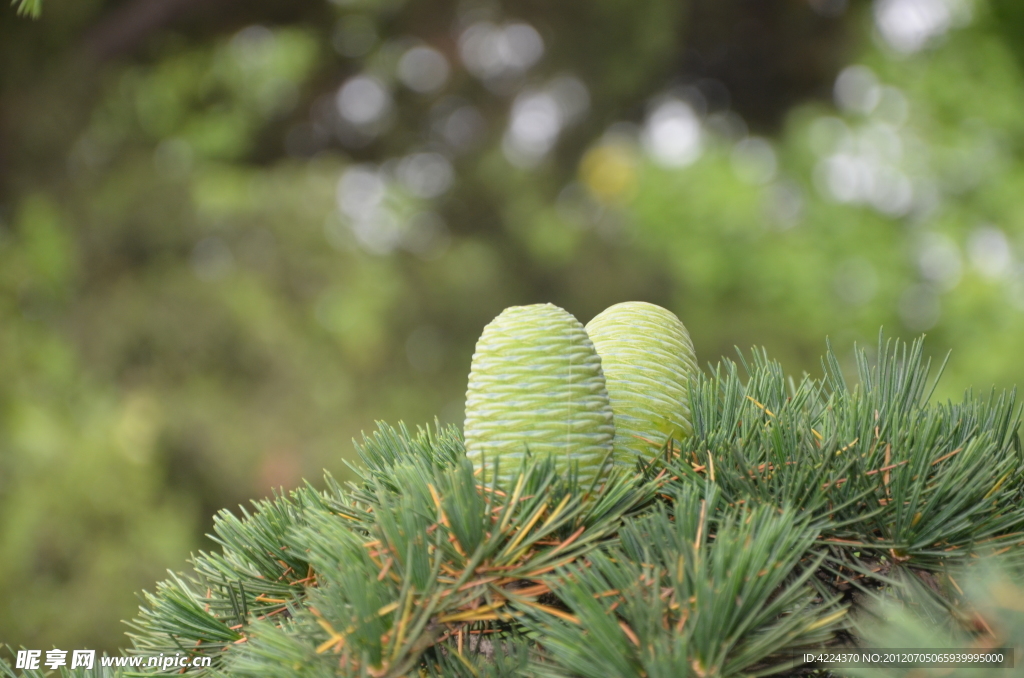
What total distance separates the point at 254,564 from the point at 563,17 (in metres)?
2.53

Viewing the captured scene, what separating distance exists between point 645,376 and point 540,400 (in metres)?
0.07

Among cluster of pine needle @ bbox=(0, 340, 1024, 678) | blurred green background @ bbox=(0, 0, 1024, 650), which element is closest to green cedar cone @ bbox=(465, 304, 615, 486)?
cluster of pine needle @ bbox=(0, 340, 1024, 678)

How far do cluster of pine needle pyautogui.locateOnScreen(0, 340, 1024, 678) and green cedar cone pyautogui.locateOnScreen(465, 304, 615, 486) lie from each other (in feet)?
0.04

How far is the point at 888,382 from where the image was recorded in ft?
1.21

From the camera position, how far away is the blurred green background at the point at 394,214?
6.23ft

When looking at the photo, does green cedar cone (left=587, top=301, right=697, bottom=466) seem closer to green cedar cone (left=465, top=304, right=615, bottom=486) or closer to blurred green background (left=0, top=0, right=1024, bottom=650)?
green cedar cone (left=465, top=304, right=615, bottom=486)

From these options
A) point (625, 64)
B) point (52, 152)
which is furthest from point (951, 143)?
point (52, 152)

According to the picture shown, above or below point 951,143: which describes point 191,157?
below

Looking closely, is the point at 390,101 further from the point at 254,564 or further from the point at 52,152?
the point at 254,564

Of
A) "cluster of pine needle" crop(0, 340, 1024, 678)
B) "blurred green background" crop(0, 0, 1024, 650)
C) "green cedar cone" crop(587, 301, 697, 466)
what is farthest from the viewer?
"blurred green background" crop(0, 0, 1024, 650)

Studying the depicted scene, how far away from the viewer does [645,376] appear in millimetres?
352

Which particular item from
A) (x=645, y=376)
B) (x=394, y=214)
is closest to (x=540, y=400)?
(x=645, y=376)

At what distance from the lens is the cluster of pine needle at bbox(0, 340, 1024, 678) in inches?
9.3

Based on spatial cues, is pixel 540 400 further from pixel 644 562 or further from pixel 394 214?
pixel 394 214
